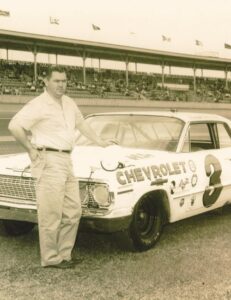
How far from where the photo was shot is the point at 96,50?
4378cm

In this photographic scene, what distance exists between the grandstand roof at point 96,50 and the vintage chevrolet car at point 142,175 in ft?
107

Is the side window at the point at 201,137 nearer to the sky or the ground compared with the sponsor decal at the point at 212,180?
nearer to the sky

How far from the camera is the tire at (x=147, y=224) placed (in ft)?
15.8

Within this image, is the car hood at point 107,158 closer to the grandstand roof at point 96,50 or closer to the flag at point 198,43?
the grandstand roof at point 96,50

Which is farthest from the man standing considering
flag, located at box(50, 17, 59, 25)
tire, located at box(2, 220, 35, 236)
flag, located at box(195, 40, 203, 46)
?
flag, located at box(195, 40, 203, 46)

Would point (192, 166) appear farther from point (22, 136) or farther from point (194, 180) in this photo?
point (22, 136)

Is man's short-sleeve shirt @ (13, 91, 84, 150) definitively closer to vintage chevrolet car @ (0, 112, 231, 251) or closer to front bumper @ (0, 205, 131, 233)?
vintage chevrolet car @ (0, 112, 231, 251)

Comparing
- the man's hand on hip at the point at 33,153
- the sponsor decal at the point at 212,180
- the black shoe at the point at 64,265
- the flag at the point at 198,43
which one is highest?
the flag at the point at 198,43

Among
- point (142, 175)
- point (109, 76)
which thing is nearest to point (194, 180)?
point (142, 175)

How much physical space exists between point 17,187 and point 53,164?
73 centimetres

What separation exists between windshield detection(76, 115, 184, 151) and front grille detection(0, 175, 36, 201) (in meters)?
1.24

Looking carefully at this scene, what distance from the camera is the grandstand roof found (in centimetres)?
3869

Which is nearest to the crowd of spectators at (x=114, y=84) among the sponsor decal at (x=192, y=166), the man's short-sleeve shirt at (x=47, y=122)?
the sponsor decal at (x=192, y=166)

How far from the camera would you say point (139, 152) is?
5320mm
